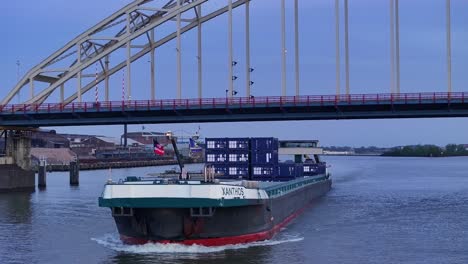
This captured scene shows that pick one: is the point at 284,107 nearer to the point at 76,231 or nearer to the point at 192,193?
the point at 76,231

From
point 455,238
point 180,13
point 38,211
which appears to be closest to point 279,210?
point 455,238

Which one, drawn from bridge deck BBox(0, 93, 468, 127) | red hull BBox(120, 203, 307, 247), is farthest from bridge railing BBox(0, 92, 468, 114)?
red hull BBox(120, 203, 307, 247)

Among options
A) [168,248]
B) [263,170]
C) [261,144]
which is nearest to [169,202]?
[168,248]

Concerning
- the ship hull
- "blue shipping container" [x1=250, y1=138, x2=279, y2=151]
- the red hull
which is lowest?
the red hull

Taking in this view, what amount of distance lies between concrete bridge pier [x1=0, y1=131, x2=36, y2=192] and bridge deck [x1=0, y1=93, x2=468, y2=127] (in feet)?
18.6

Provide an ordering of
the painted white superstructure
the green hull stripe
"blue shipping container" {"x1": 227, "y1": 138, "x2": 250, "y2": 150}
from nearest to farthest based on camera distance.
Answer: the green hull stripe → the painted white superstructure → "blue shipping container" {"x1": 227, "y1": 138, "x2": 250, "y2": 150}

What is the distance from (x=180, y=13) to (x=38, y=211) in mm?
24437

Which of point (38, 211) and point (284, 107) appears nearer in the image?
point (38, 211)

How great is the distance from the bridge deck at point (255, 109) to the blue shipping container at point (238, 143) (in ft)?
34.1

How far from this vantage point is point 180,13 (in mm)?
62625

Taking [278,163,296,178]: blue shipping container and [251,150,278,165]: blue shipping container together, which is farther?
[278,163,296,178]: blue shipping container

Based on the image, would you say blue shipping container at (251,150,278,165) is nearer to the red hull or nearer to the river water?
the river water

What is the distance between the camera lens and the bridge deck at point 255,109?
51.6 meters

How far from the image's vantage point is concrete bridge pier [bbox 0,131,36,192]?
62.5m
